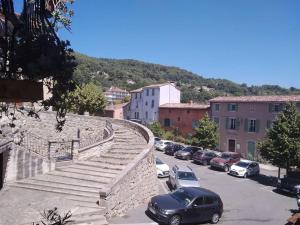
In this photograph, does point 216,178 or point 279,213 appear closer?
point 279,213

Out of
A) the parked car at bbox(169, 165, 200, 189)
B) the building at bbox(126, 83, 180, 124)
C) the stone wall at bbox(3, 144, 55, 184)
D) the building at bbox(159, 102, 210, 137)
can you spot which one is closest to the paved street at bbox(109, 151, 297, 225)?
the parked car at bbox(169, 165, 200, 189)

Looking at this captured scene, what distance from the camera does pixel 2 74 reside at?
12.8 feet

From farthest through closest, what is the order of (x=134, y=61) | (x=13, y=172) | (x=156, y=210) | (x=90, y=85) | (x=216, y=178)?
(x=134, y=61) → (x=90, y=85) → (x=216, y=178) → (x=13, y=172) → (x=156, y=210)

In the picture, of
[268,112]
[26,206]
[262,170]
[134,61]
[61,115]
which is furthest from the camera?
[134,61]

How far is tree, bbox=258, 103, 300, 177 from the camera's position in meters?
27.5

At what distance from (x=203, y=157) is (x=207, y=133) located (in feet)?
22.5

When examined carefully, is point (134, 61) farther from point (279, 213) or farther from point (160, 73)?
point (279, 213)

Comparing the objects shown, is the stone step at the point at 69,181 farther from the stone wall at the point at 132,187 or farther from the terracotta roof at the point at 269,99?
the terracotta roof at the point at 269,99

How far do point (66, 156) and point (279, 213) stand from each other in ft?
41.0

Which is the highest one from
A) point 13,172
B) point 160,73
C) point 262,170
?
point 160,73

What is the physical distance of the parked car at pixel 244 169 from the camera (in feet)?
101

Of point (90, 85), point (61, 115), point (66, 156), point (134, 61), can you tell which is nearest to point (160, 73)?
point (134, 61)

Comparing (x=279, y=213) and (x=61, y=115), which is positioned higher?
(x=61, y=115)

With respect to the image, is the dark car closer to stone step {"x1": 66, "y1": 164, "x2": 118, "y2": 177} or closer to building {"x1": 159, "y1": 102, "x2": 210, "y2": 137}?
stone step {"x1": 66, "y1": 164, "x2": 118, "y2": 177}
